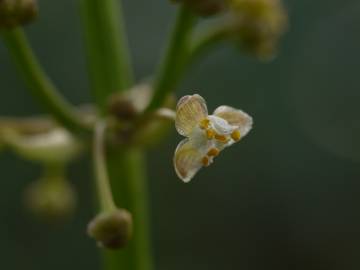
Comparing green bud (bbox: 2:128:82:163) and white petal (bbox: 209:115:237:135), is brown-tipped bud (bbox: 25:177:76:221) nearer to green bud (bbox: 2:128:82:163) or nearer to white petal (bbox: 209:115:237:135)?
green bud (bbox: 2:128:82:163)

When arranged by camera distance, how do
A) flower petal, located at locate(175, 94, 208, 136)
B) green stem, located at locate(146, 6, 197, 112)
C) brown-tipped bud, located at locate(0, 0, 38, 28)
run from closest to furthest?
1. flower petal, located at locate(175, 94, 208, 136)
2. brown-tipped bud, located at locate(0, 0, 38, 28)
3. green stem, located at locate(146, 6, 197, 112)

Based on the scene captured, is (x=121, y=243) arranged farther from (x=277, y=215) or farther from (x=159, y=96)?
(x=277, y=215)

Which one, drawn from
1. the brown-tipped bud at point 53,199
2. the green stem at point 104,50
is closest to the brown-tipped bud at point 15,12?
the green stem at point 104,50

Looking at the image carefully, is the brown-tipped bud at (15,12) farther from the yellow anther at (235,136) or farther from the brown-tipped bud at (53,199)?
the brown-tipped bud at (53,199)

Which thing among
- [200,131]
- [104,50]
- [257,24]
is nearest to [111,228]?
[200,131]

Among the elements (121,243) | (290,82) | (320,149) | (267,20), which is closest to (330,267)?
(320,149)

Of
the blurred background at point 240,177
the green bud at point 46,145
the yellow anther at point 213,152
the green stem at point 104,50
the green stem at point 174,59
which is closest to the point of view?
the yellow anther at point 213,152

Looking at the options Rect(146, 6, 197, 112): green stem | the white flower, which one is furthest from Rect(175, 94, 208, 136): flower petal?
Rect(146, 6, 197, 112): green stem
